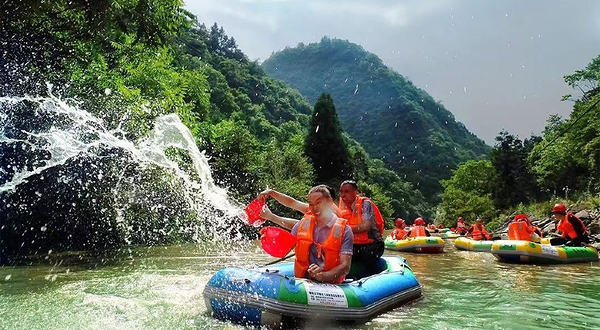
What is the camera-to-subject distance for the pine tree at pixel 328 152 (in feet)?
165

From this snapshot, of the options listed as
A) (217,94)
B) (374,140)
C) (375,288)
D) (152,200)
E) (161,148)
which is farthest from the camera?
(374,140)

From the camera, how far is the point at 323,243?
611cm

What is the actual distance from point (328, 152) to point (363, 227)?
4311 cm

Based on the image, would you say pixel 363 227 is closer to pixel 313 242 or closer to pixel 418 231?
pixel 313 242

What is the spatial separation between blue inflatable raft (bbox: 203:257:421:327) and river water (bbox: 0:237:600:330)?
169mm

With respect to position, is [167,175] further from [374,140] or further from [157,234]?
[374,140]

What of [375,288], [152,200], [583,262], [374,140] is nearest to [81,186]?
[152,200]

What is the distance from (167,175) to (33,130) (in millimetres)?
4430

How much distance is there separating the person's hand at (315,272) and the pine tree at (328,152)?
4317cm

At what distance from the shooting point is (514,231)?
45.6 ft

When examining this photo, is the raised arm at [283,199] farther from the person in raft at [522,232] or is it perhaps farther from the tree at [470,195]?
the tree at [470,195]

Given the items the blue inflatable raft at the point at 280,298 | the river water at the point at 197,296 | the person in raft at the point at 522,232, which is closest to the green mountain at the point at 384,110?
the person in raft at the point at 522,232

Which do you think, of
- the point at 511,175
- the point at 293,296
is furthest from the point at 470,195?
the point at 293,296

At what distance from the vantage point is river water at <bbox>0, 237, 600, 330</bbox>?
235 inches
